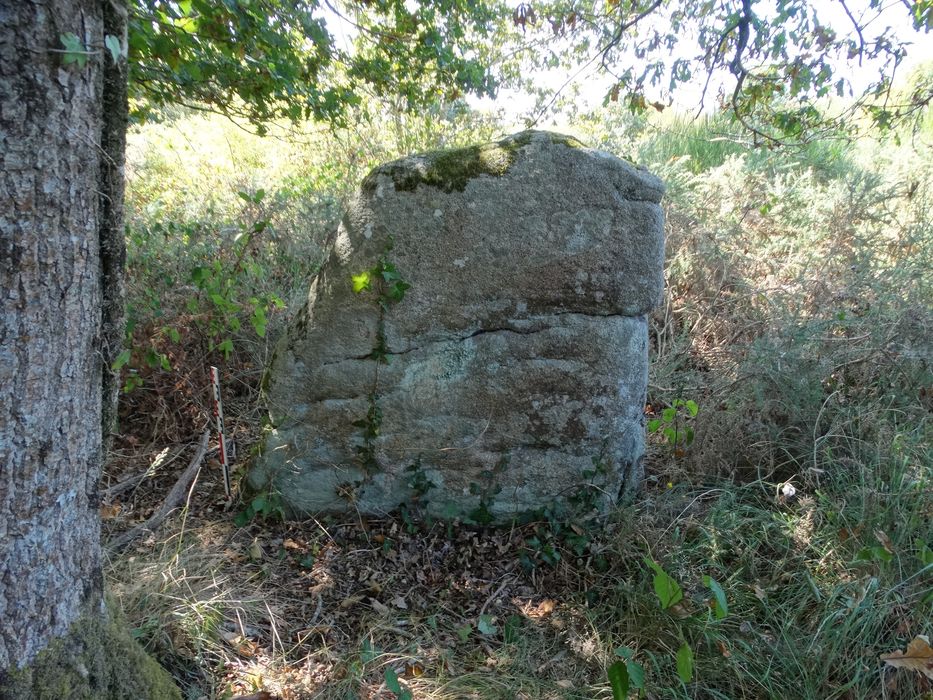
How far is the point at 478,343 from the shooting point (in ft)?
10.5

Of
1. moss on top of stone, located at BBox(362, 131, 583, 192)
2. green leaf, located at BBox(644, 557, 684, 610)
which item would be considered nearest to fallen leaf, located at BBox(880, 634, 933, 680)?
green leaf, located at BBox(644, 557, 684, 610)

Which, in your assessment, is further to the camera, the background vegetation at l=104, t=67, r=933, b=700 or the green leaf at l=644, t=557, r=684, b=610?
the background vegetation at l=104, t=67, r=933, b=700

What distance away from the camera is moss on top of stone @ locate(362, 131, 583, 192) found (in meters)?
3.06

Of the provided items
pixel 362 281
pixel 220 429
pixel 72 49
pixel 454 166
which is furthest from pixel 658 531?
pixel 72 49

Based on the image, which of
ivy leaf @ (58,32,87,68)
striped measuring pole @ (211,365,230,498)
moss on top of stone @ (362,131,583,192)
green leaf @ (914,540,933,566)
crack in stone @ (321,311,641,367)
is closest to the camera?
ivy leaf @ (58,32,87,68)

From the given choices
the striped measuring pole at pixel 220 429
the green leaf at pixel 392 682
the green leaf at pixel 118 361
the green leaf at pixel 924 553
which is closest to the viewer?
the green leaf at pixel 118 361

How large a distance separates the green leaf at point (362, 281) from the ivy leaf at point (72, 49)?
1609 mm

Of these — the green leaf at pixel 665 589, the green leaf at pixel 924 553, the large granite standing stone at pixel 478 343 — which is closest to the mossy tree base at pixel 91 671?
the large granite standing stone at pixel 478 343

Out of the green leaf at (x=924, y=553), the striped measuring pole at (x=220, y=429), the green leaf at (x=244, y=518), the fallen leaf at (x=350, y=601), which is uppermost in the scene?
the striped measuring pole at (x=220, y=429)

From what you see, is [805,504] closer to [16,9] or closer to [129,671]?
[129,671]

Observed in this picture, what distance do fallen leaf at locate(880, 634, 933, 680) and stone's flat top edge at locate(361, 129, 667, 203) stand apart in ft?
6.86

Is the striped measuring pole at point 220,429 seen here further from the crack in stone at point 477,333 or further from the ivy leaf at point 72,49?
the ivy leaf at point 72,49

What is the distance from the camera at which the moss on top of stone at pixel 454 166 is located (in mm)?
3057

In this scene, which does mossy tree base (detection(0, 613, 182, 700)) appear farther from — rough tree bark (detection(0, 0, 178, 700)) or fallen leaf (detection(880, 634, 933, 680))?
fallen leaf (detection(880, 634, 933, 680))
